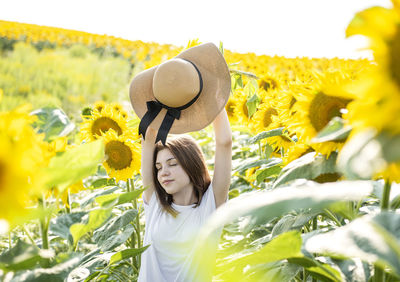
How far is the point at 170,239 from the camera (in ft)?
5.20

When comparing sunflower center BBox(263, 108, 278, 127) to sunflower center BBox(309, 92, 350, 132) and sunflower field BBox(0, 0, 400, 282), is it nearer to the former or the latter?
sunflower field BBox(0, 0, 400, 282)

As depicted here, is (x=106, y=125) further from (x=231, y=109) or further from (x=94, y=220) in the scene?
(x=94, y=220)

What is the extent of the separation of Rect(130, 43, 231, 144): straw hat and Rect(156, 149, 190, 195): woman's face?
0.23m

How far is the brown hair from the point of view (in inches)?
67.0

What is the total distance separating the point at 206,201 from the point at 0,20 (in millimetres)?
18215

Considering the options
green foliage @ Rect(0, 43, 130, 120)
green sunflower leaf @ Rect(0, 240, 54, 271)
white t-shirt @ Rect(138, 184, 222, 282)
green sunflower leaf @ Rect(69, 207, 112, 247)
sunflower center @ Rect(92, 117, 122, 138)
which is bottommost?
white t-shirt @ Rect(138, 184, 222, 282)

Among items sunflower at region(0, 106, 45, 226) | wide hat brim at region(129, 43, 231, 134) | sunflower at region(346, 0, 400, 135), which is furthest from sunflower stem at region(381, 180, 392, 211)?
wide hat brim at region(129, 43, 231, 134)

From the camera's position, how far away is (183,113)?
4.84 feet

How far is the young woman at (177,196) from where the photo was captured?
1.56 meters

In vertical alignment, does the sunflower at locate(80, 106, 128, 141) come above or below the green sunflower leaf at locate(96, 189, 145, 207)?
above

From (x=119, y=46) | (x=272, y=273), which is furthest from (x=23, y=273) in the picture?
(x=119, y=46)

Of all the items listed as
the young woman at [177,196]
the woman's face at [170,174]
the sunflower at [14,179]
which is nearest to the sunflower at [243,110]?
the young woman at [177,196]

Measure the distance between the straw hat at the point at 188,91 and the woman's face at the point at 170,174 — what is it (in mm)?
233

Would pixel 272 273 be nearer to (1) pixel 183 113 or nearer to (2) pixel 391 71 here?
(2) pixel 391 71
